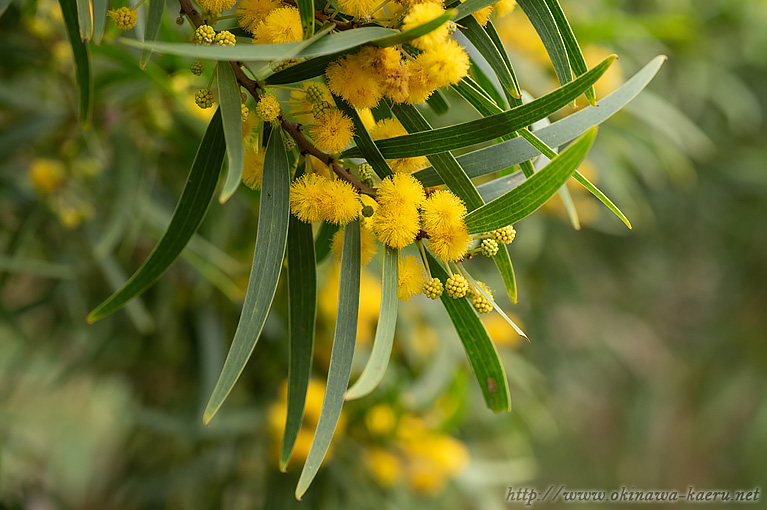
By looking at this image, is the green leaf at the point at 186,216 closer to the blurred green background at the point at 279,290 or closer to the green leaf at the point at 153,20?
the green leaf at the point at 153,20

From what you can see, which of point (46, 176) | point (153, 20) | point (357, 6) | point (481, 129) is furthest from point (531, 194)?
point (46, 176)

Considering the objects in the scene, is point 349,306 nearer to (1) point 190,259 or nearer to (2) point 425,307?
(1) point 190,259

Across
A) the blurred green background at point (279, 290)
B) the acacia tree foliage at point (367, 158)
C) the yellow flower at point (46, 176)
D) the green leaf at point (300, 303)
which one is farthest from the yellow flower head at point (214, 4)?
the yellow flower at point (46, 176)

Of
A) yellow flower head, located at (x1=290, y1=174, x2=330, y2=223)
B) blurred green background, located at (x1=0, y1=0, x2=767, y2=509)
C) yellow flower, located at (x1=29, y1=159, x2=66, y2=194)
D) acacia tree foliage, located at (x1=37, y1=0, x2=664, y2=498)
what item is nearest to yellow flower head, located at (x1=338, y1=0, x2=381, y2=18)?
acacia tree foliage, located at (x1=37, y1=0, x2=664, y2=498)

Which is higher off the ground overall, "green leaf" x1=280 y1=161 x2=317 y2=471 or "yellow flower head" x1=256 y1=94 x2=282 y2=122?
"yellow flower head" x1=256 y1=94 x2=282 y2=122

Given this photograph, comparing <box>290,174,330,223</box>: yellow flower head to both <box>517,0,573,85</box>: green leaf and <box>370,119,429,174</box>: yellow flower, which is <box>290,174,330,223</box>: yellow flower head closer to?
<box>370,119,429,174</box>: yellow flower
